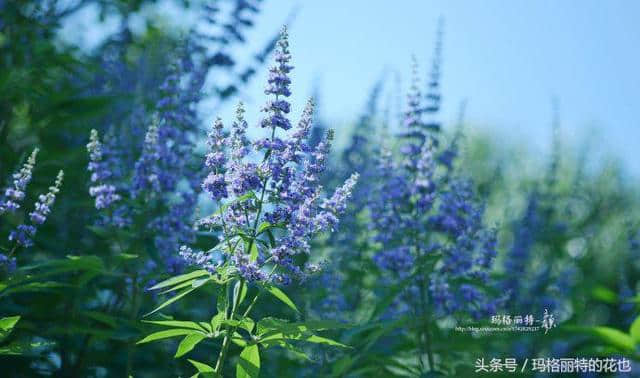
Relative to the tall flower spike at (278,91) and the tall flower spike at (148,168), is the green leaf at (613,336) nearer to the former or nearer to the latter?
the tall flower spike at (278,91)

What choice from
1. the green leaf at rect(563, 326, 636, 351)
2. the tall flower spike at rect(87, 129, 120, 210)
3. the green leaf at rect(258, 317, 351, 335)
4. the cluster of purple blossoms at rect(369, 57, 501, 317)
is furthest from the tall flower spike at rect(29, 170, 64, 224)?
the green leaf at rect(563, 326, 636, 351)

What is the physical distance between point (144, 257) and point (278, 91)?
110 inches

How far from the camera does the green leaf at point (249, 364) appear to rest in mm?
4270

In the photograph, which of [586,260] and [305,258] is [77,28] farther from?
[586,260]

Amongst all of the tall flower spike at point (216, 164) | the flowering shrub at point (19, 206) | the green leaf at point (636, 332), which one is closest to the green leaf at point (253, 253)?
the tall flower spike at point (216, 164)

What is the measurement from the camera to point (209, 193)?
185 inches

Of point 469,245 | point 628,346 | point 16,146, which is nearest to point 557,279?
point 469,245

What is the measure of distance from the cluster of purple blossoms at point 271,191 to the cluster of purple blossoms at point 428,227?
2.46 metres

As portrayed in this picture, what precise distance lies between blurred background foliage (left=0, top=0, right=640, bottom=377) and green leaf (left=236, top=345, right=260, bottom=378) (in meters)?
1.34

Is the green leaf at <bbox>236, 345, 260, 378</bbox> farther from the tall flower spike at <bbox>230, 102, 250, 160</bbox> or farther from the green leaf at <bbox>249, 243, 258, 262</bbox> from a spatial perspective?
the tall flower spike at <bbox>230, 102, 250, 160</bbox>

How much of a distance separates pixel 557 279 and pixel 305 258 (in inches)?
154

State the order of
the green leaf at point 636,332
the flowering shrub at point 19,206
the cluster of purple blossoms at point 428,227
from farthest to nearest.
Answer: the cluster of purple blossoms at point 428,227 < the green leaf at point 636,332 < the flowering shrub at point 19,206

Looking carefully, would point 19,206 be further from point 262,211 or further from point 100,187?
point 262,211

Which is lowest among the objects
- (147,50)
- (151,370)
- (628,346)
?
(151,370)
